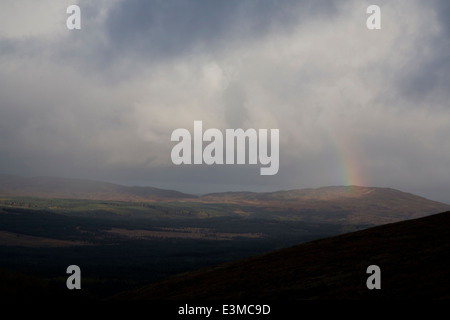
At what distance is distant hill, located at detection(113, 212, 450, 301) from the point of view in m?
14.5

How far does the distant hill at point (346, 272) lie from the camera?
1449 cm

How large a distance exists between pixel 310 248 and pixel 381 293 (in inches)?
475

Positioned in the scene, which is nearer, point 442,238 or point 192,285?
point 442,238

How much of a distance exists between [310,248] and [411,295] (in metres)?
12.8

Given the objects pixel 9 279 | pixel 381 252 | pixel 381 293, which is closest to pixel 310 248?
pixel 381 252

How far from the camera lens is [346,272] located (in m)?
17.6
